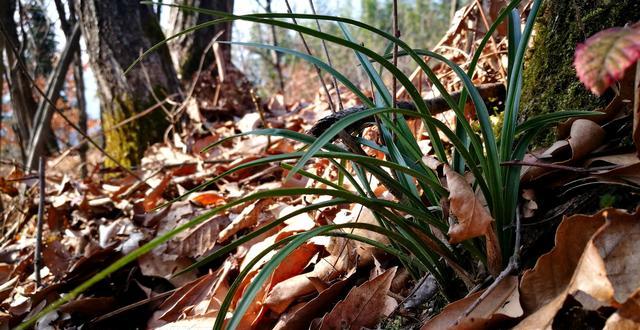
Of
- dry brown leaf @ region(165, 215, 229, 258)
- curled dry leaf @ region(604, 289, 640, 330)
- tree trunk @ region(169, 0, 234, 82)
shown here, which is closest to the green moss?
tree trunk @ region(169, 0, 234, 82)

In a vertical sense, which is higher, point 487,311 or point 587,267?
point 587,267

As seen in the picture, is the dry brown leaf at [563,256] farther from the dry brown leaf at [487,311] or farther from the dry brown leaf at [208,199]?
the dry brown leaf at [208,199]

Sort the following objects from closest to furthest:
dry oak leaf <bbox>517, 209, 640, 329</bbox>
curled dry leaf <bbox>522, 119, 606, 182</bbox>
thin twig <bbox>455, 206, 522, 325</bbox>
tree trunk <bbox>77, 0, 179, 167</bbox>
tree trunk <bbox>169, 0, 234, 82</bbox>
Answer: dry oak leaf <bbox>517, 209, 640, 329</bbox> → thin twig <bbox>455, 206, 522, 325</bbox> → curled dry leaf <bbox>522, 119, 606, 182</bbox> → tree trunk <bbox>77, 0, 179, 167</bbox> → tree trunk <bbox>169, 0, 234, 82</bbox>

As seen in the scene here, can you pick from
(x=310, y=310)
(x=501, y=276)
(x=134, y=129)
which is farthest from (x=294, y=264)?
(x=134, y=129)

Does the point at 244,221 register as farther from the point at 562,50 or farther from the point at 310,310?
the point at 562,50

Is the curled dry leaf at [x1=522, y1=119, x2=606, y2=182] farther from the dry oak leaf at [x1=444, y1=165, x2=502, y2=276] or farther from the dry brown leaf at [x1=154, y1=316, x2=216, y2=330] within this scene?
the dry brown leaf at [x1=154, y1=316, x2=216, y2=330]
